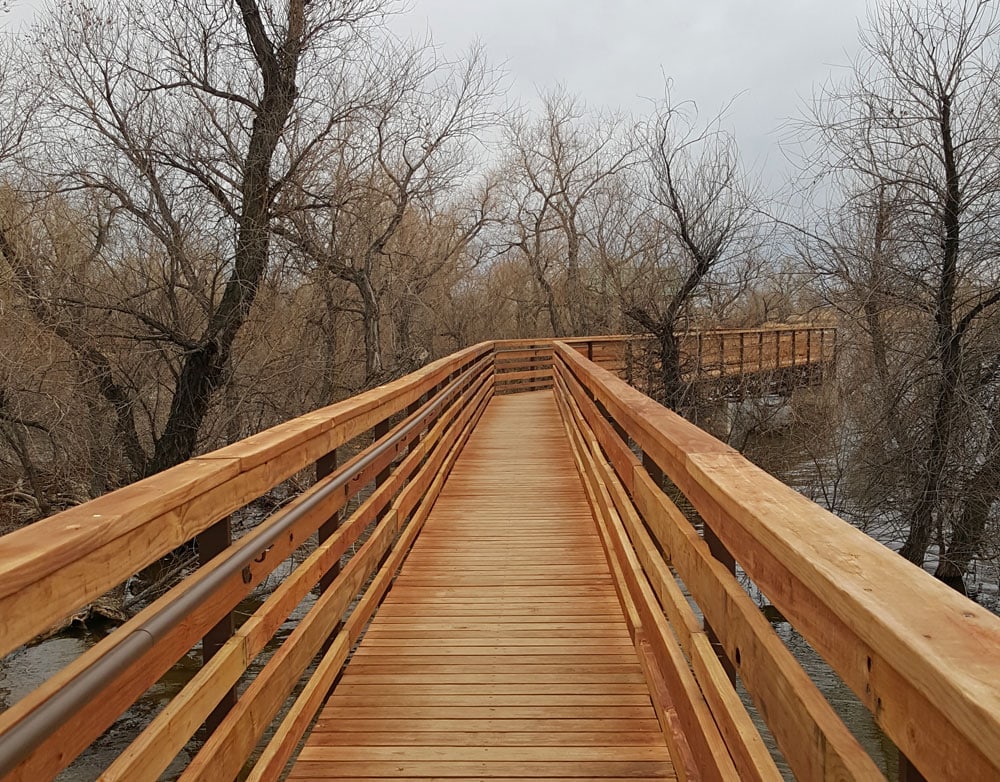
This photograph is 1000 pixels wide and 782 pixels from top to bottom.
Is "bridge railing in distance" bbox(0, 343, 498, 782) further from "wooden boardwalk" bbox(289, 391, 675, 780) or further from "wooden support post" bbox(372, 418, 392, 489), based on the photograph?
"wooden support post" bbox(372, 418, 392, 489)

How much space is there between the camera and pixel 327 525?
3.40 metres

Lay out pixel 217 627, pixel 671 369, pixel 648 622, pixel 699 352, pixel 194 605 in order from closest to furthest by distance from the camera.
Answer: pixel 194 605 → pixel 217 627 → pixel 648 622 → pixel 671 369 → pixel 699 352

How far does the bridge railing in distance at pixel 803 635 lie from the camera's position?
39.1 inches

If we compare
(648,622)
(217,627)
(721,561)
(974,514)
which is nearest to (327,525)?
(217,627)

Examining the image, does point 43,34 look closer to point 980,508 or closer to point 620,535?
point 620,535

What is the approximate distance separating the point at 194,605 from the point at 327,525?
5.19ft

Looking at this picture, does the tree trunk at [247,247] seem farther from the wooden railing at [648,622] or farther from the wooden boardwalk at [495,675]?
the wooden railing at [648,622]

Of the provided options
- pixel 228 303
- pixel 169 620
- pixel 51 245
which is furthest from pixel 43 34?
pixel 169 620

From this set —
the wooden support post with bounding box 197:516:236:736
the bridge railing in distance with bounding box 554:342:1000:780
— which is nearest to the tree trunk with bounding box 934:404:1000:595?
the bridge railing in distance with bounding box 554:342:1000:780

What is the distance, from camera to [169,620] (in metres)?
1.71

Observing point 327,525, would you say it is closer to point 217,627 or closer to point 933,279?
point 217,627

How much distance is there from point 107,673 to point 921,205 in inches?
383

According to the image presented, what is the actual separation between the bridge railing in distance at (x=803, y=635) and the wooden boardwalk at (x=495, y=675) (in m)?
0.27

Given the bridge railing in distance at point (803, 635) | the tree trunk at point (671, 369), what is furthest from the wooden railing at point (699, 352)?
the bridge railing in distance at point (803, 635)
